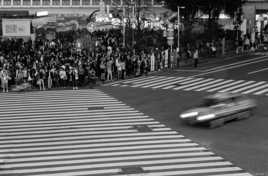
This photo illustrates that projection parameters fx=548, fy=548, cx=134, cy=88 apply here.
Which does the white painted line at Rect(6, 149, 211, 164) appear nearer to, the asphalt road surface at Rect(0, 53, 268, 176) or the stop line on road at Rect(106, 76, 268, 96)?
the asphalt road surface at Rect(0, 53, 268, 176)

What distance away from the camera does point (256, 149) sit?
18812 millimetres

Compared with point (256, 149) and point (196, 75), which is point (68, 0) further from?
point (256, 149)

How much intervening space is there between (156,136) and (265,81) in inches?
647

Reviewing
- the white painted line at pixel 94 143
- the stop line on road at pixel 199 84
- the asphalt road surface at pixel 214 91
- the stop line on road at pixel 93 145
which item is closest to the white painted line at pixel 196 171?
the stop line on road at pixel 93 145

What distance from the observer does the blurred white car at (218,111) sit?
21.9m

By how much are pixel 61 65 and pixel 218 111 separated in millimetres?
14862

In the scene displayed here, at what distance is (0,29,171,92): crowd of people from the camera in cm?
3303

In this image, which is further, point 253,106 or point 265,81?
point 265,81

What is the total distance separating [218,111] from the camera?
22156mm

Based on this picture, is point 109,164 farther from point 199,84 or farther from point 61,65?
Result: point 61,65

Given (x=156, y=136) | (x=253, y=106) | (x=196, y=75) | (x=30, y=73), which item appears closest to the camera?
(x=156, y=136)

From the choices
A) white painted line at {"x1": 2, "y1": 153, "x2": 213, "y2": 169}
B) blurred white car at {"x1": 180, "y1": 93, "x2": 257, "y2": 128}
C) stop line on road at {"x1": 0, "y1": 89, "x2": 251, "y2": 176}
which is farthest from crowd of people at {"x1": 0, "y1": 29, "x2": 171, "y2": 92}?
white painted line at {"x1": 2, "y1": 153, "x2": 213, "y2": 169}

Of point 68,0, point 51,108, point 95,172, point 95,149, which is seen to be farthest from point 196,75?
point 68,0

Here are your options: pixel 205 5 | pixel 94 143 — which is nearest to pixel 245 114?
pixel 94 143
